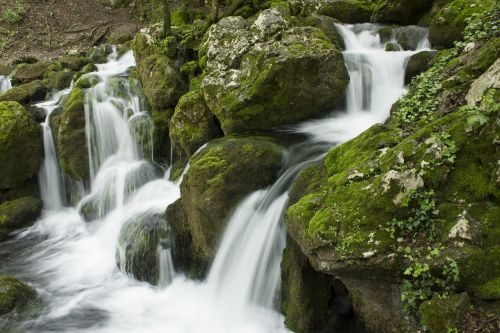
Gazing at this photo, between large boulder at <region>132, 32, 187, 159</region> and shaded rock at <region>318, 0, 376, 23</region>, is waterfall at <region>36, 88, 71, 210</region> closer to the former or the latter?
large boulder at <region>132, 32, 187, 159</region>

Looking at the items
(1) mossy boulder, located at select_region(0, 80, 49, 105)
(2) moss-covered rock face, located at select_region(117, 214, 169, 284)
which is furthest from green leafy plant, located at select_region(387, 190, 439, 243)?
(1) mossy boulder, located at select_region(0, 80, 49, 105)

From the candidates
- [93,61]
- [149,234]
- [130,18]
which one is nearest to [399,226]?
[149,234]

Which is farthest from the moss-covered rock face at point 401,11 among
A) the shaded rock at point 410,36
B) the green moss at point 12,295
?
the green moss at point 12,295

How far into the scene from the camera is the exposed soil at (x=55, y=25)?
71.1 ft

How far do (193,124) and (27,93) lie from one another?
8.01 metres

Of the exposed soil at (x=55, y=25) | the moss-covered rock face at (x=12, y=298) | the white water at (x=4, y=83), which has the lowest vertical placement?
the moss-covered rock face at (x=12, y=298)

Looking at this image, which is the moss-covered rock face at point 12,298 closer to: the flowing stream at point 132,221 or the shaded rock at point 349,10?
the flowing stream at point 132,221

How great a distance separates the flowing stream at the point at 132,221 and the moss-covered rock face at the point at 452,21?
0.72m

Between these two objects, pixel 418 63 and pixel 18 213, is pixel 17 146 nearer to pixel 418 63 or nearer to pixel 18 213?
pixel 18 213

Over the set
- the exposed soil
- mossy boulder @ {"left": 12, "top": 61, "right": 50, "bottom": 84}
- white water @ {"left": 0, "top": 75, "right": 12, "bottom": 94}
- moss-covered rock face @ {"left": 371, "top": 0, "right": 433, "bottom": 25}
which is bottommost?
white water @ {"left": 0, "top": 75, "right": 12, "bottom": 94}

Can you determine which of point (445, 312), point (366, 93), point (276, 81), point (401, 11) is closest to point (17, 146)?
point (276, 81)

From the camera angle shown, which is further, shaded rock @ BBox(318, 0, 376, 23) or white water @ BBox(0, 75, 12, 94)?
white water @ BBox(0, 75, 12, 94)

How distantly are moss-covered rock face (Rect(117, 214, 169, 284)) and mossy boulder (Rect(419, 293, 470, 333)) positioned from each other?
515 centimetres

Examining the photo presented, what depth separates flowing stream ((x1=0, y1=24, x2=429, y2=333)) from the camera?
6.26m
